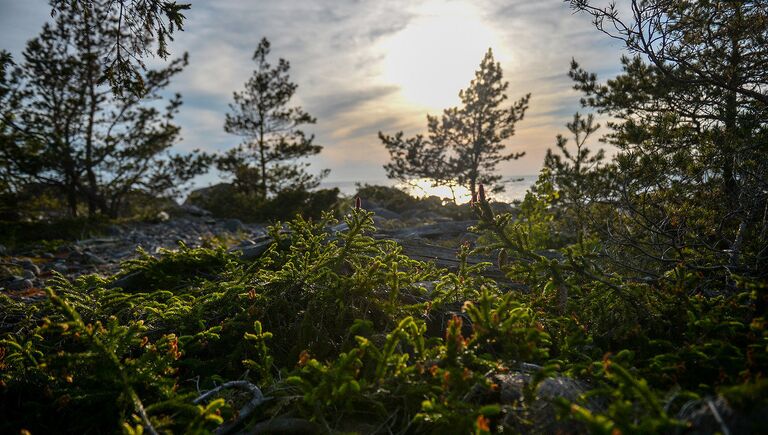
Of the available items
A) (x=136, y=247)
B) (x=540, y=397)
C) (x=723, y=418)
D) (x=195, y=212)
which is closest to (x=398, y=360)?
(x=540, y=397)

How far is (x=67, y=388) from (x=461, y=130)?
23548 mm

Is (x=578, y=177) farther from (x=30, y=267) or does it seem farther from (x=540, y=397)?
(x=30, y=267)

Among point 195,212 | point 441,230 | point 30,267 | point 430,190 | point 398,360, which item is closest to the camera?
point 398,360

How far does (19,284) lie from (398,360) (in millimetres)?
6638

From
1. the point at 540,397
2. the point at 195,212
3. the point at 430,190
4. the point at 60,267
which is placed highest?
the point at 430,190

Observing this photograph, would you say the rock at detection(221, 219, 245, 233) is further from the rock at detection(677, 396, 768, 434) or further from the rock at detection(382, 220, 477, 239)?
the rock at detection(677, 396, 768, 434)

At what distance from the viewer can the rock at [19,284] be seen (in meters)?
6.20

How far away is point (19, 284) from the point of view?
6.32 meters

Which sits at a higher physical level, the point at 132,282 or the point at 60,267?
the point at 60,267

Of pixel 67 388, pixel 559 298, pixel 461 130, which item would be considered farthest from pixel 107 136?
pixel 559 298

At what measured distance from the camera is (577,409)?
1574mm

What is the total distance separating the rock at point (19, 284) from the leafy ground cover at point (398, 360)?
2.84 m

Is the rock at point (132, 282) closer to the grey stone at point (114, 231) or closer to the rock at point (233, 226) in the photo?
the grey stone at point (114, 231)

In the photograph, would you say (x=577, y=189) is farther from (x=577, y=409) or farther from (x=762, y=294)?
(x=577, y=409)
